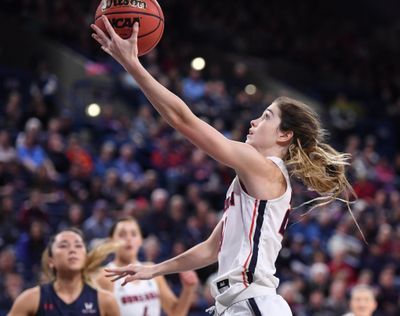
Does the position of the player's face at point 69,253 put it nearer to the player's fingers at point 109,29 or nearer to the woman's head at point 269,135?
the woman's head at point 269,135

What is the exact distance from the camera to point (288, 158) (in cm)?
429

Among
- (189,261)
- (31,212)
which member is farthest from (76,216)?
(189,261)

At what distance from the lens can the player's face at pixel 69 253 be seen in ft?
18.9

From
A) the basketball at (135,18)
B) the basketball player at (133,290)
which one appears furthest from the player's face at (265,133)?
the basketball player at (133,290)

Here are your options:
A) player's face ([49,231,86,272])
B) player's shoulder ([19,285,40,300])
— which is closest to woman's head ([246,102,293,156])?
player's face ([49,231,86,272])

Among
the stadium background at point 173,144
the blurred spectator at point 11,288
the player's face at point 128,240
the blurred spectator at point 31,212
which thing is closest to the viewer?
the player's face at point 128,240

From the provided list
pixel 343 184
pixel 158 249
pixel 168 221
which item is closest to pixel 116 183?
pixel 168 221

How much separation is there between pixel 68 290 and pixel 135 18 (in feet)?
7.87

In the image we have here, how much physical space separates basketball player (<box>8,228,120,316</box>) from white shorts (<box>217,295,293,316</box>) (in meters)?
1.87

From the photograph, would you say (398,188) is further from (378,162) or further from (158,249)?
(158,249)

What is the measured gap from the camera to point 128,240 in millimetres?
6797

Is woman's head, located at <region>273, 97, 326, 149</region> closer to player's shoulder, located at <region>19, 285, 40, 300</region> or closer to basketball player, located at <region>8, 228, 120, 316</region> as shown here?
basketball player, located at <region>8, 228, 120, 316</region>

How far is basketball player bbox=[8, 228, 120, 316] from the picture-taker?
5598 millimetres

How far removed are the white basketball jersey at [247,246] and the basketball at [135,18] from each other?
31.4 inches
